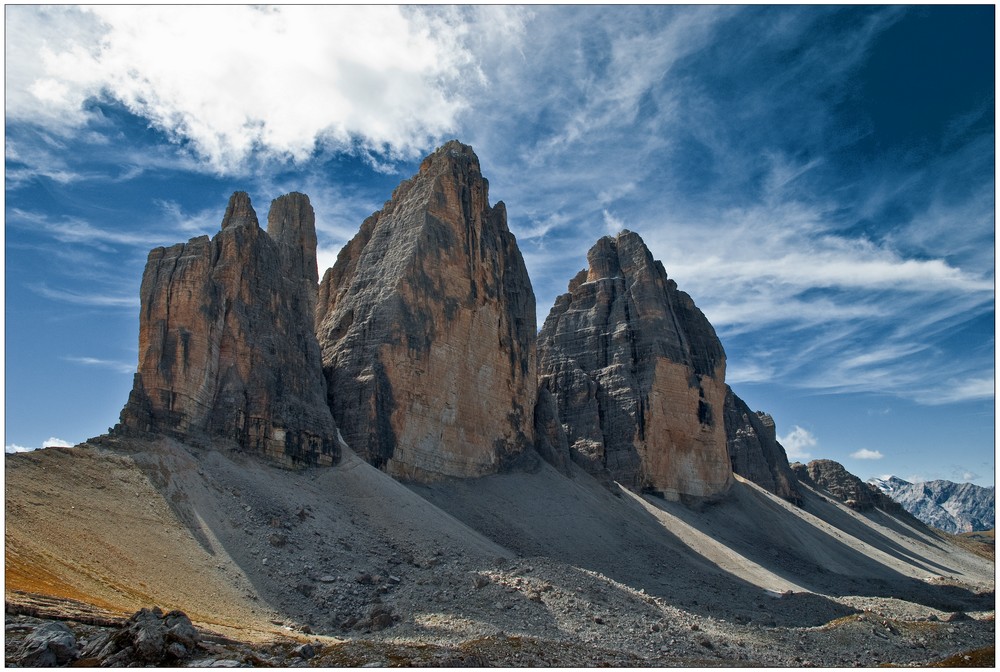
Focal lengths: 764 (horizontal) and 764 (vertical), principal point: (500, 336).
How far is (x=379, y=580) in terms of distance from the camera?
33875mm

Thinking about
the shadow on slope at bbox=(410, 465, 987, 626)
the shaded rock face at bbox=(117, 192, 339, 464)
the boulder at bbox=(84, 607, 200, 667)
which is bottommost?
the boulder at bbox=(84, 607, 200, 667)

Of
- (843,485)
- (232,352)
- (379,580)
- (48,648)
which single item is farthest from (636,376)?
(48,648)

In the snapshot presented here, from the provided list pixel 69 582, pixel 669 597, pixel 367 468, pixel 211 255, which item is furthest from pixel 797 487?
pixel 69 582

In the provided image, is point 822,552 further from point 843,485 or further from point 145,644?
point 145,644

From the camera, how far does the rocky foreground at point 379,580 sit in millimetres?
24922

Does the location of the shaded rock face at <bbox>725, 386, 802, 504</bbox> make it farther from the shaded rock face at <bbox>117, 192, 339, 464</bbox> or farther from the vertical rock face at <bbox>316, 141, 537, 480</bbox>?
the shaded rock face at <bbox>117, 192, 339, 464</bbox>

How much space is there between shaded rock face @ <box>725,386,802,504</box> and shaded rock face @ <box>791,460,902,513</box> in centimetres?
1048

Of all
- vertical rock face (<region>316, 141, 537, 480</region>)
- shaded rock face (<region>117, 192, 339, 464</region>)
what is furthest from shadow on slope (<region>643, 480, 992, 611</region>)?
shaded rock face (<region>117, 192, 339, 464</region>)

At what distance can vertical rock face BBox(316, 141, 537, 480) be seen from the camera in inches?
2093

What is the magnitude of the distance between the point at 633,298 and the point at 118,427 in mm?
59727

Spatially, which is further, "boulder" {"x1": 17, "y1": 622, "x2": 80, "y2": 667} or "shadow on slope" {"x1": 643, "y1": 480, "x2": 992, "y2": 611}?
"shadow on slope" {"x1": 643, "y1": 480, "x2": 992, "y2": 611}

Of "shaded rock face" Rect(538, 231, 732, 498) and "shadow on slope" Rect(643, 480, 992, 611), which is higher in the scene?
"shaded rock face" Rect(538, 231, 732, 498)

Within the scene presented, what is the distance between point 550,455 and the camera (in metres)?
64.8

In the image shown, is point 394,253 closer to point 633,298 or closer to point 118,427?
point 118,427
